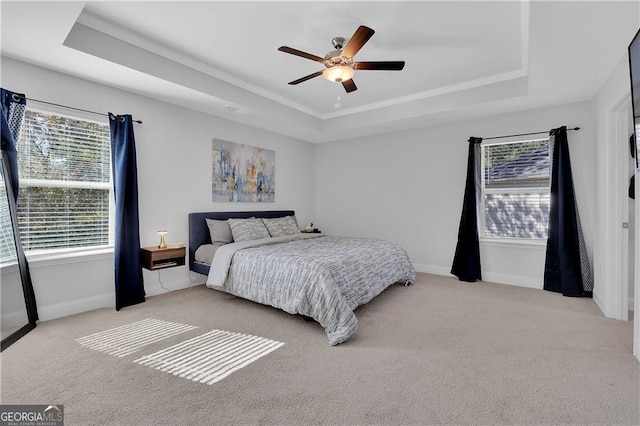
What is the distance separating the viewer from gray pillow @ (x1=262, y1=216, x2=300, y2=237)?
15.7 feet

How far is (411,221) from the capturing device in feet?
17.2

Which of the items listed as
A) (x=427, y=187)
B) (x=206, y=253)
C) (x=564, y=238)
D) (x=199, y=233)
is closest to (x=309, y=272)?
(x=206, y=253)

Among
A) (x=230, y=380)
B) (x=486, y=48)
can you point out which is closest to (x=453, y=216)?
(x=486, y=48)

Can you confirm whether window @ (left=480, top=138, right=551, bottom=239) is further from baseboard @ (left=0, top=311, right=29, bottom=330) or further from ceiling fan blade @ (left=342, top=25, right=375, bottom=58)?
baseboard @ (left=0, top=311, right=29, bottom=330)

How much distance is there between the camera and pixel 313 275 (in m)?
2.85

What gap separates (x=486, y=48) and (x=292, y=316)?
3.28 m

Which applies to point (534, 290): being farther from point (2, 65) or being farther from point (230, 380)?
point (2, 65)

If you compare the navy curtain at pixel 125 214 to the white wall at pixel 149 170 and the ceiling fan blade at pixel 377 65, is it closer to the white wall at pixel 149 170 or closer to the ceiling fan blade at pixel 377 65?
the white wall at pixel 149 170

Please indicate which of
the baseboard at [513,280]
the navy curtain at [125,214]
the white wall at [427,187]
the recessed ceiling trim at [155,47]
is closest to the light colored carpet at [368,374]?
the navy curtain at [125,214]

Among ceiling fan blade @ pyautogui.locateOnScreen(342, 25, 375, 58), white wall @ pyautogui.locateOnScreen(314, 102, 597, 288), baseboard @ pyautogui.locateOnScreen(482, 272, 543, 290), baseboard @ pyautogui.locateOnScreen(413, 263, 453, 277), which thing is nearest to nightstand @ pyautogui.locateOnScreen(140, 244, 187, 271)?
ceiling fan blade @ pyautogui.locateOnScreen(342, 25, 375, 58)

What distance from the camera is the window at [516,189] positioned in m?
4.22

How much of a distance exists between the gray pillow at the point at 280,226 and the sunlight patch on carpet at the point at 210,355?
7.17 ft

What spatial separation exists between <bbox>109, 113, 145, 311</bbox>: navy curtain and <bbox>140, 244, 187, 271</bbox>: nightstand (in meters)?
0.09

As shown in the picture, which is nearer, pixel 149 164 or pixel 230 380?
pixel 230 380
